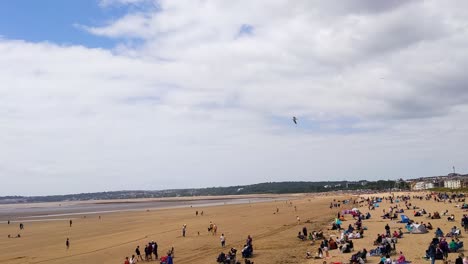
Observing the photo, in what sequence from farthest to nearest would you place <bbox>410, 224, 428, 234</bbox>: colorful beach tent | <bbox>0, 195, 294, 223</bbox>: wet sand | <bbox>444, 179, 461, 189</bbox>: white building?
<bbox>444, 179, 461, 189</bbox>: white building
<bbox>0, 195, 294, 223</bbox>: wet sand
<bbox>410, 224, 428, 234</bbox>: colorful beach tent

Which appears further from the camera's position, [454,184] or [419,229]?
[454,184]

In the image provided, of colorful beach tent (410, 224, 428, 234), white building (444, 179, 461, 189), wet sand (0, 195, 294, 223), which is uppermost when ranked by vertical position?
white building (444, 179, 461, 189)

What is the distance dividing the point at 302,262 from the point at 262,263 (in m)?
1.97

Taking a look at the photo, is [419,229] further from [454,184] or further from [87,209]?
[87,209]

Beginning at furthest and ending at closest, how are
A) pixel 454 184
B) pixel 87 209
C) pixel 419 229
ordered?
pixel 454 184, pixel 87 209, pixel 419 229

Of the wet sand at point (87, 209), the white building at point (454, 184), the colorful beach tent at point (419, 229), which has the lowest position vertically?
the wet sand at point (87, 209)

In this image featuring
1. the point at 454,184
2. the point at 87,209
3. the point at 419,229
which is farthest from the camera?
the point at 454,184

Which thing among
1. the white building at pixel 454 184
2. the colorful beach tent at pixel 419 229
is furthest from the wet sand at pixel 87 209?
the colorful beach tent at pixel 419 229

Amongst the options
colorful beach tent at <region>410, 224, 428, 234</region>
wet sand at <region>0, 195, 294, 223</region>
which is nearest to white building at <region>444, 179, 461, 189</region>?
wet sand at <region>0, 195, 294, 223</region>

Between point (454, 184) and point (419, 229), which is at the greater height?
point (454, 184)

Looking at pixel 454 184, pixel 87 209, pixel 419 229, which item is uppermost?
pixel 454 184

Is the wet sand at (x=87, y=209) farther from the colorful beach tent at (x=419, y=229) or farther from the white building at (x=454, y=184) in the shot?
the colorful beach tent at (x=419, y=229)

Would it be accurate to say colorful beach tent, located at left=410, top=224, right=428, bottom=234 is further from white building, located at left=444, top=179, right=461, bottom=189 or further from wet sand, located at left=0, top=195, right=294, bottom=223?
white building, located at left=444, top=179, right=461, bottom=189

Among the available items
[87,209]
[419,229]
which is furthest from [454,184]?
[419,229]
